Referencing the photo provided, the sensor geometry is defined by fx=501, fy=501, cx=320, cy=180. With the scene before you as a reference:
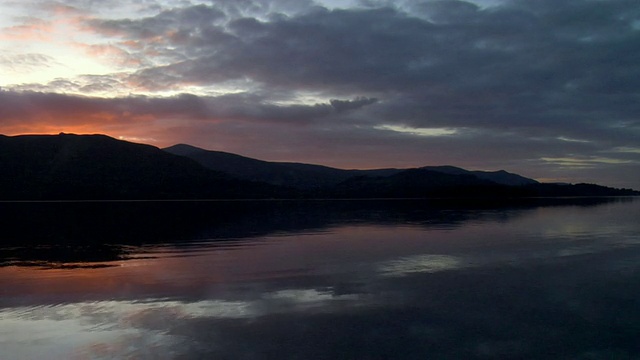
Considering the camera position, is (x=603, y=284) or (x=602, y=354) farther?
(x=603, y=284)

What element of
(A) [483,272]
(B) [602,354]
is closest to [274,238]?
(A) [483,272]

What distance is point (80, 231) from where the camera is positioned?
49.4 meters

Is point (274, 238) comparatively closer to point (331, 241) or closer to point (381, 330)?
point (331, 241)

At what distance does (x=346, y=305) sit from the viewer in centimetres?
1762

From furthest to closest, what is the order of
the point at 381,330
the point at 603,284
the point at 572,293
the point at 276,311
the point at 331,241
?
the point at 331,241 → the point at 603,284 → the point at 572,293 → the point at 276,311 → the point at 381,330

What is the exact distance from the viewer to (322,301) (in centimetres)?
1823

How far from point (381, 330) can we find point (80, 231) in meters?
43.2

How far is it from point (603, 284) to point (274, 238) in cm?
2488

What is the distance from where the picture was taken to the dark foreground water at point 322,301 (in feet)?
43.1

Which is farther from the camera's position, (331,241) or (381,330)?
(331,241)

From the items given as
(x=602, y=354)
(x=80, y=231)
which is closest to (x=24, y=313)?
(x=602, y=354)

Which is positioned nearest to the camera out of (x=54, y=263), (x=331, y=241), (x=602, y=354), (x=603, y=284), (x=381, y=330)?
(x=602, y=354)

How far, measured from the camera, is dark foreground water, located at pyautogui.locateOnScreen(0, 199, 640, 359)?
13.1 metres

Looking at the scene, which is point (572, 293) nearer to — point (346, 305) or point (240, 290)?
point (346, 305)
